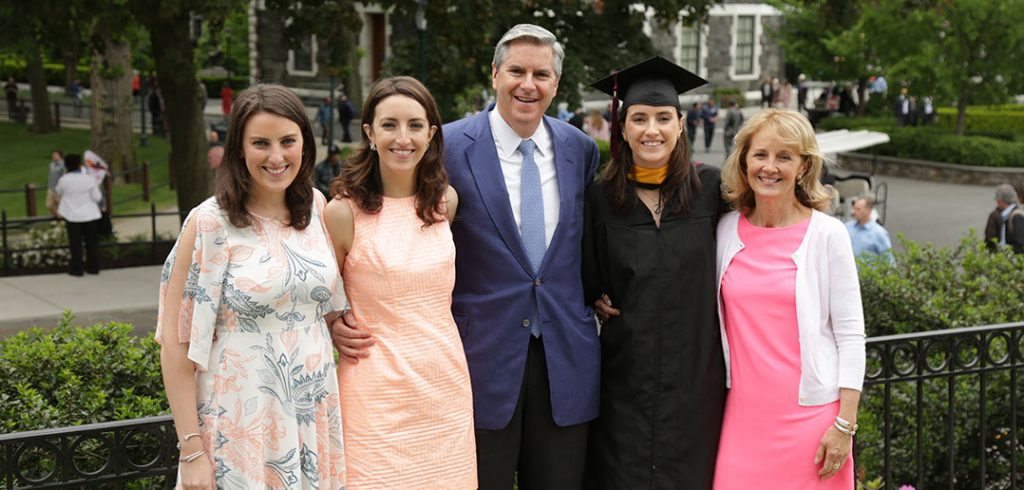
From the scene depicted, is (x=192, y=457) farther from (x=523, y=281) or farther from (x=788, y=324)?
(x=788, y=324)

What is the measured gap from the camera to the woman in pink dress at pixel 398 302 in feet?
12.6

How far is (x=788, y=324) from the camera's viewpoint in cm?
411

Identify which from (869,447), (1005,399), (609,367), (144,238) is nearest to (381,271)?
(609,367)

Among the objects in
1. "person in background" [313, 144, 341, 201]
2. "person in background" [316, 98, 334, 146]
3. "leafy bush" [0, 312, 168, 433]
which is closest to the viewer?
"leafy bush" [0, 312, 168, 433]

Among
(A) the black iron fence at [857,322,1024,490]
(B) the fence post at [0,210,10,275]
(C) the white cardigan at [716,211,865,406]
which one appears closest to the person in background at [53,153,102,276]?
(B) the fence post at [0,210,10,275]

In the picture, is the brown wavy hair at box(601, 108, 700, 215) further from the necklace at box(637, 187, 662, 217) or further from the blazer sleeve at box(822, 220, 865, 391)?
the blazer sleeve at box(822, 220, 865, 391)

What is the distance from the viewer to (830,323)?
4168mm

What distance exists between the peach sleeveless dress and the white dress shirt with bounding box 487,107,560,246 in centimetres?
48

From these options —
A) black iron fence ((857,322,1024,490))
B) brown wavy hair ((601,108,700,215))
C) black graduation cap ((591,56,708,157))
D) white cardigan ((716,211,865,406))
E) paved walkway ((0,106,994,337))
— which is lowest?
paved walkway ((0,106,994,337))

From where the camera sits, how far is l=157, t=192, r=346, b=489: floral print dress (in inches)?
138

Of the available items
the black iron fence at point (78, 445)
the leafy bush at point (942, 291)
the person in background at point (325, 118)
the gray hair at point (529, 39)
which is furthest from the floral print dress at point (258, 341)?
the person in background at point (325, 118)

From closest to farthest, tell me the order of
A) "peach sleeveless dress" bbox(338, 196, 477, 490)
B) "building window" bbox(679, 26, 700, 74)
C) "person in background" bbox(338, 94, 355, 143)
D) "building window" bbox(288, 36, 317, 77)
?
"peach sleeveless dress" bbox(338, 196, 477, 490), "person in background" bbox(338, 94, 355, 143), "building window" bbox(288, 36, 317, 77), "building window" bbox(679, 26, 700, 74)

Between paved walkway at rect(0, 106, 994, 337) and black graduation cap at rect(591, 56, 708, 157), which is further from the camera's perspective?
paved walkway at rect(0, 106, 994, 337)

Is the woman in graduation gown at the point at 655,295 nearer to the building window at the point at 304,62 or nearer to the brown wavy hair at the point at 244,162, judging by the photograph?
the brown wavy hair at the point at 244,162
